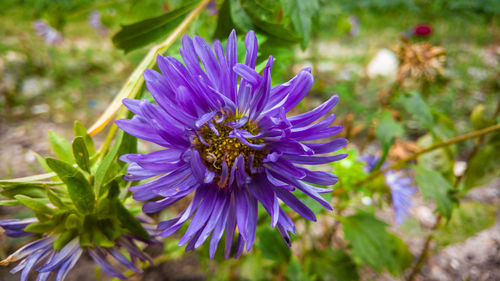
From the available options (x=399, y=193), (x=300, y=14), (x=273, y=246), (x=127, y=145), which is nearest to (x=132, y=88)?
(x=127, y=145)

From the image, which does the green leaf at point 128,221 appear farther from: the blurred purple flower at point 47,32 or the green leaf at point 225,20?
the blurred purple flower at point 47,32

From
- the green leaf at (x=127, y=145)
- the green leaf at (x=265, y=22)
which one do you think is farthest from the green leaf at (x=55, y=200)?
the green leaf at (x=265, y=22)

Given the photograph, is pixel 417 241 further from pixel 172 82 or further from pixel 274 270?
pixel 172 82

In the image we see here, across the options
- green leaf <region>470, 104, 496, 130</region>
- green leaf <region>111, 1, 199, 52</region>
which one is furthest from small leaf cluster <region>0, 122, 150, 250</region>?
green leaf <region>470, 104, 496, 130</region>

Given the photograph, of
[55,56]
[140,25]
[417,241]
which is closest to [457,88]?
[417,241]

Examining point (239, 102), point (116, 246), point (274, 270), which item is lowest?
point (274, 270)

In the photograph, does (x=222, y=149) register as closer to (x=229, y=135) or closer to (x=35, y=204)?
(x=229, y=135)
